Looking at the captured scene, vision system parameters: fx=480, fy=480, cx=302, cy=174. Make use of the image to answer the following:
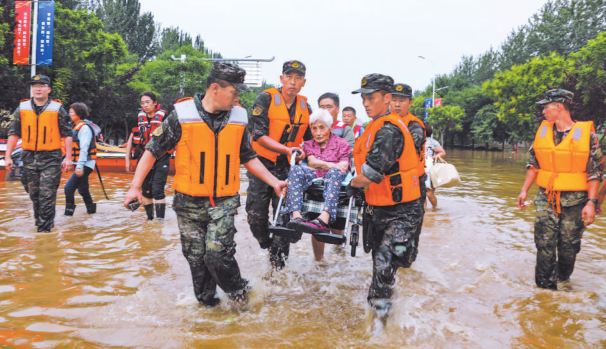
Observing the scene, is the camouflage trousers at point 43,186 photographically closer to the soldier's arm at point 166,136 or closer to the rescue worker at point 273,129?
the rescue worker at point 273,129

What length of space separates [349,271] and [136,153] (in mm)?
4841

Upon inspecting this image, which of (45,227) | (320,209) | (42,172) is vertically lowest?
(45,227)

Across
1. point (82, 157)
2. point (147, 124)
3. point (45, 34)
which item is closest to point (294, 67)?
point (147, 124)

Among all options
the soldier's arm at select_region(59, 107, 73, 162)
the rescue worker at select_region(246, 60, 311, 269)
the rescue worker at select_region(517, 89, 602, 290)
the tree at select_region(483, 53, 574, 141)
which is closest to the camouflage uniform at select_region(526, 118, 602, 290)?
the rescue worker at select_region(517, 89, 602, 290)

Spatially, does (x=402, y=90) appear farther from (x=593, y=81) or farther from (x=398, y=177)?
(x=593, y=81)

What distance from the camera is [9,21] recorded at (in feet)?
72.1

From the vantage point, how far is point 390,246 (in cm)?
412

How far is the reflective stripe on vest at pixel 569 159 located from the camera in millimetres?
4887

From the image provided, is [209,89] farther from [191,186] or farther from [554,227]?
[554,227]

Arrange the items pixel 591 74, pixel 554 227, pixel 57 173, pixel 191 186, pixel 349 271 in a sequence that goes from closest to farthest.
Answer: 1. pixel 191 186
2. pixel 554 227
3. pixel 349 271
4. pixel 57 173
5. pixel 591 74

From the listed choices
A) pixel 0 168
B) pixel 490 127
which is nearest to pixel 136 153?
pixel 0 168

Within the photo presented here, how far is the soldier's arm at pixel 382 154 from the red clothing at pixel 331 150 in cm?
131

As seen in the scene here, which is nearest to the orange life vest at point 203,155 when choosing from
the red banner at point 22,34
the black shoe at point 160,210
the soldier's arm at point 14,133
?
the soldier's arm at point 14,133

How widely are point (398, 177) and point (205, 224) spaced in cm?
169
